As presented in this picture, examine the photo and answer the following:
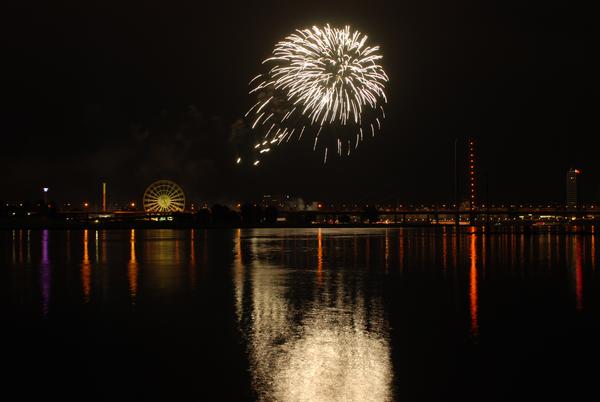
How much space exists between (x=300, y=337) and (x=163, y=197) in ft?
339

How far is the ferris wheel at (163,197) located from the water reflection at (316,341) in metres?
95.8

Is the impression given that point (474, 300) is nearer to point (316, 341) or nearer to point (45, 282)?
point (316, 341)

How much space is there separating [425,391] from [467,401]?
0.51 m

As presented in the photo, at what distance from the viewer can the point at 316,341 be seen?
9984 millimetres

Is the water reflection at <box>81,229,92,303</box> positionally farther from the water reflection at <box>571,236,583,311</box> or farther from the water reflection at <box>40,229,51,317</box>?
the water reflection at <box>571,236,583,311</box>

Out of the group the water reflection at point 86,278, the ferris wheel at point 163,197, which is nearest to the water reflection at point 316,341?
the water reflection at point 86,278

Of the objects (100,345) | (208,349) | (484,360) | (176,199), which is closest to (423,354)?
(484,360)

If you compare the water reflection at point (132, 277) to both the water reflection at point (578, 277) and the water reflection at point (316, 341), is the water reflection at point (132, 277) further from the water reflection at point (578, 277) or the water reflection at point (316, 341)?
the water reflection at point (578, 277)

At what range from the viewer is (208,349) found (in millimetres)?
9438

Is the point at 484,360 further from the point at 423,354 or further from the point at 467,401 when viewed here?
the point at 467,401

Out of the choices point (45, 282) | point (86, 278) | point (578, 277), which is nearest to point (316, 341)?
point (45, 282)

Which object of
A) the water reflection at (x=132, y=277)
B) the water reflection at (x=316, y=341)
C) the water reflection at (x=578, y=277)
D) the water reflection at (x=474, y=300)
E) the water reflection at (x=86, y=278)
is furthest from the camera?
the water reflection at (x=86, y=278)

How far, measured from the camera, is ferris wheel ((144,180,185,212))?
110875mm

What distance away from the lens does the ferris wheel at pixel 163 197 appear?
110875mm
